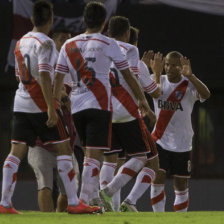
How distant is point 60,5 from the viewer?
1432 centimetres

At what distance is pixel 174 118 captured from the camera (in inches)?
396

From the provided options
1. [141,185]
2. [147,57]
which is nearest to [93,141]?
[141,185]

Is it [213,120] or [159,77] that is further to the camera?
[213,120]

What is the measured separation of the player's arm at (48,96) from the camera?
23.1ft

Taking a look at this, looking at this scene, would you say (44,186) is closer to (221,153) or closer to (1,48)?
(1,48)

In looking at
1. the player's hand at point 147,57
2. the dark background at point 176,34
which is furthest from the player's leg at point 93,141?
the dark background at point 176,34

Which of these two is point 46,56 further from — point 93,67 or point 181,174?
point 181,174

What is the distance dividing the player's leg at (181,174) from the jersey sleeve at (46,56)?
10.9 ft

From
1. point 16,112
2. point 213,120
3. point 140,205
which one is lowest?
point 140,205

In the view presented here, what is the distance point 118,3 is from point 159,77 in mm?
Answer: 4807

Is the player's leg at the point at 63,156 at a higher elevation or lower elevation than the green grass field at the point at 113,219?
higher

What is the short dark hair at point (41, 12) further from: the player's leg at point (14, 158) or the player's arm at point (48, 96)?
the player's leg at point (14, 158)

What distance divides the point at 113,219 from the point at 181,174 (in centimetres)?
344

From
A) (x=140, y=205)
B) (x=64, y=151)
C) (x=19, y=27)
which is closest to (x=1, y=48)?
(x=19, y=27)
